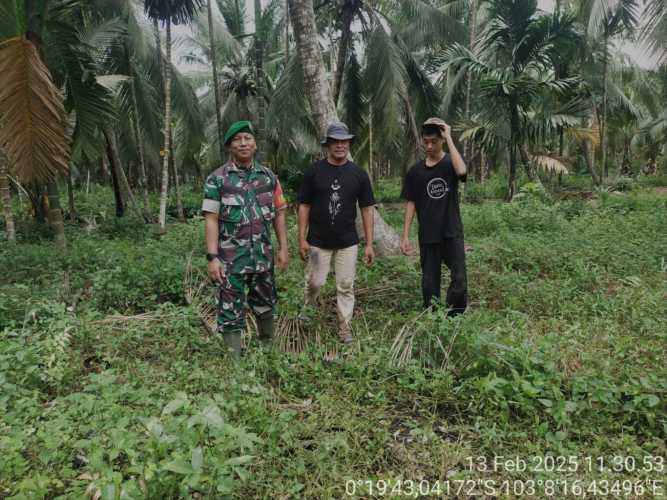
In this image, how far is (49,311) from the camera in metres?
3.77

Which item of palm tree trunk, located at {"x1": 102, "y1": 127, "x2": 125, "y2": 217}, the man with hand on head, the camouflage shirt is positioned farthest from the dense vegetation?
palm tree trunk, located at {"x1": 102, "y1": 127, "x2": 125, "y2": 217}

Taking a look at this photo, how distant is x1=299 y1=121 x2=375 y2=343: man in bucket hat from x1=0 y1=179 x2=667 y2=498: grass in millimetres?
426

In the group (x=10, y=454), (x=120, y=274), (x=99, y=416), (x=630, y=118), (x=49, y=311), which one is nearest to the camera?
(x=10, y=454)

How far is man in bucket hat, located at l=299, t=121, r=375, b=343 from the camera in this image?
380cm

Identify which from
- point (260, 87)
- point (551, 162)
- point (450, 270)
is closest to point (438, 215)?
point (450, 270)

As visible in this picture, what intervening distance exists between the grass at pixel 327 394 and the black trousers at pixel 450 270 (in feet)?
1.05

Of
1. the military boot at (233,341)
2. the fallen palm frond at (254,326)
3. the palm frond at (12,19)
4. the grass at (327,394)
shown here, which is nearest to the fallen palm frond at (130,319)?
the grass at (327,394)

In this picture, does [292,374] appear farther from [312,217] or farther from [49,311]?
[49,311]

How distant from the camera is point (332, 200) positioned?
3803 millimetres

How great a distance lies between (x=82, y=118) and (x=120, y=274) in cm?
291

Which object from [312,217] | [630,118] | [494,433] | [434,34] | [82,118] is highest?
[434,34]

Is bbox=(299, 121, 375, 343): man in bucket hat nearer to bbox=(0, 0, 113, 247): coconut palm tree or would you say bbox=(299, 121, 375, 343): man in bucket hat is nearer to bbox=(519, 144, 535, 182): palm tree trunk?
bbox=(0, 0, 113, 247): coconut palm tree

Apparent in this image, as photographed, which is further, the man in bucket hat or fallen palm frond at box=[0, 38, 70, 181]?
fallen palm frond at box=[0, 38, 70, 181]

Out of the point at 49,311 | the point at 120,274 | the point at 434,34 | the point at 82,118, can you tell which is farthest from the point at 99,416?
the point at 434,34
